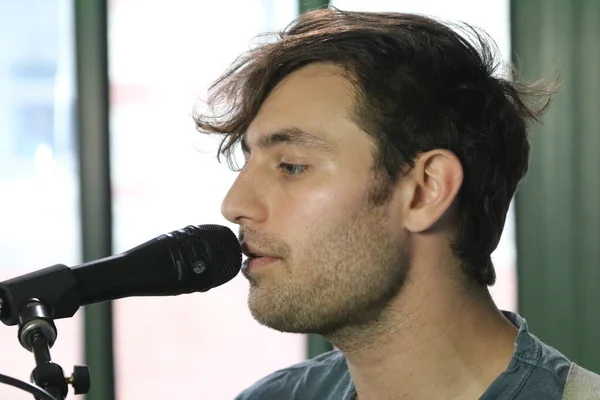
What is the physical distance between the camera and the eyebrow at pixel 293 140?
138cm

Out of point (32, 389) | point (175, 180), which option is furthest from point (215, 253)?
point (175, 180)

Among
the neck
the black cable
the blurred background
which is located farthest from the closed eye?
the blurred background

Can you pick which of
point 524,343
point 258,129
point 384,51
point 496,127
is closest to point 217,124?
point 258,129

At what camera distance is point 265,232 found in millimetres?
1356

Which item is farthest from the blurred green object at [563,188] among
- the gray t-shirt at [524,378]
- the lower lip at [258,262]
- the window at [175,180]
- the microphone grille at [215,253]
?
the microphone grille at [215,253]

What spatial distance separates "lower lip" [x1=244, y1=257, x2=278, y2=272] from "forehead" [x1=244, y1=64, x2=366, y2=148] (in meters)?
0.20

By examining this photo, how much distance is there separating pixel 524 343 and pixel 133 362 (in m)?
1.62

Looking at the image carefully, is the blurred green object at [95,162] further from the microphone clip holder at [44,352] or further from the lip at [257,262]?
the microphone clip holder at [44,352]

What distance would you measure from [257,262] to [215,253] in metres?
0.16

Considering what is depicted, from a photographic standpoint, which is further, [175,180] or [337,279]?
[175,180]

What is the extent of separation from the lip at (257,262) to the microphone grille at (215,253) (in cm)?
10

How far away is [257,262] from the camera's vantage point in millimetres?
1363

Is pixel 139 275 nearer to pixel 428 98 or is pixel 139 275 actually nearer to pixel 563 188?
pixel 428 98

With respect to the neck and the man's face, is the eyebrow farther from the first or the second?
the neck
